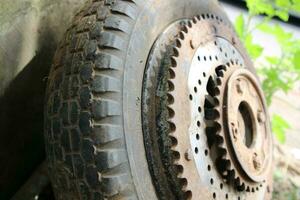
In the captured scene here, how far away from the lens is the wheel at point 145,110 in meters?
1.19

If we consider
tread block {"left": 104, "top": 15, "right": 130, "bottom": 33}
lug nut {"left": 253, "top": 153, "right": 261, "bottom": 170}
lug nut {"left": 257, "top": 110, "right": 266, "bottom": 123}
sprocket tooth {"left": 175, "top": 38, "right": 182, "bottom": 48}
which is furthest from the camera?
lug nut {"left": 257, "top": 110, "right": 266, "bottom": 123}

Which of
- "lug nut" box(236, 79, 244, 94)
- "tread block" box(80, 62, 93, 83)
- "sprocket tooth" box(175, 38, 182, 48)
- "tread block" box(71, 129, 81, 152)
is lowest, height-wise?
"tread block" box(71, 129, 81, 152)

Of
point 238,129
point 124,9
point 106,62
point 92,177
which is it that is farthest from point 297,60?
point 92,177

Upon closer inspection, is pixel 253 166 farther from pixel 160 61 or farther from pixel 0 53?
pixel 0 53

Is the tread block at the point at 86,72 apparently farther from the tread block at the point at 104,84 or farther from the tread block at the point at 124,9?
the tread block at the point at 124,9

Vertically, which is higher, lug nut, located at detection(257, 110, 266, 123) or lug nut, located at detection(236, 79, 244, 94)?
lug nut, located at detection(236, 79, 244, 94)

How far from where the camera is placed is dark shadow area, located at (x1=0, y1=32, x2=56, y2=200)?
1.42m

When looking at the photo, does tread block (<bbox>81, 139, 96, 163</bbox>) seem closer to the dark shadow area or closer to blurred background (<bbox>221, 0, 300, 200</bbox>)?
the dark shadow area

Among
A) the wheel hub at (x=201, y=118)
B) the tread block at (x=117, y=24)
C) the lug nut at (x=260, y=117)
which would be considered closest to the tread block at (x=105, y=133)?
the wheel hub at (x=201, y=118)

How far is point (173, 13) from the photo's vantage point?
1.48m

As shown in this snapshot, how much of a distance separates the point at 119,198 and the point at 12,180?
0.49 meters

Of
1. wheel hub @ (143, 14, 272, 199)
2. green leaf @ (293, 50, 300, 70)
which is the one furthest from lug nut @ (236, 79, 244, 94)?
green leaf @ (293, 50, 300, 70)

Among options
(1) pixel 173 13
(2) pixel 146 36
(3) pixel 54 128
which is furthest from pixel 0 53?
(1) pixel 173 13

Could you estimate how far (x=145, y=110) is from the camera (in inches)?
51.1
